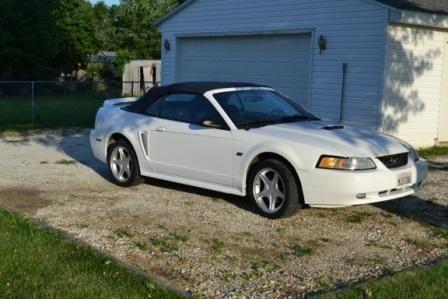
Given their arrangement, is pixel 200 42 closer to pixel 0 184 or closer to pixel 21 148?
pixel 21 148

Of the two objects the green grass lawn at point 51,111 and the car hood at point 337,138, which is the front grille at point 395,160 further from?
the green grass lawn at point 51,111

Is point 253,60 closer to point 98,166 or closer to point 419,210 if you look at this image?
point 98,166

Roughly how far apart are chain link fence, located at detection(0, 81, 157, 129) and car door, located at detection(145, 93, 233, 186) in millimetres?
9448

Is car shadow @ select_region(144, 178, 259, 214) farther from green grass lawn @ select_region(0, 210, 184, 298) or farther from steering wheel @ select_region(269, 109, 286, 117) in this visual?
green grass lawn @ select_region(0, 210, 184, 298)

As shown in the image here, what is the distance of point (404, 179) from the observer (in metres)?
6.73

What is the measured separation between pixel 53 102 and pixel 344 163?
74.7 ft

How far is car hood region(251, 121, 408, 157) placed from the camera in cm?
650

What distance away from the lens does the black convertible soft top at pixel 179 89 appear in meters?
7.79

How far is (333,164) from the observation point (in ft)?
21.0

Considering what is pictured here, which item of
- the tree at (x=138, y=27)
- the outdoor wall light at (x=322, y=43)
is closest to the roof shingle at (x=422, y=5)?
the outdoor wall light at (x=322, y=43)

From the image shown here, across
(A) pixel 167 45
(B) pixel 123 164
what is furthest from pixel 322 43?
(B) pixel 123 164

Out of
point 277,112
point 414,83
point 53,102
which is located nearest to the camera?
point 277,112

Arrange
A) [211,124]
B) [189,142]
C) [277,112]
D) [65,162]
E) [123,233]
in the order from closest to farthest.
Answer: [123,233] → [211,124] → [189,142] → [277,112] → [65,162]

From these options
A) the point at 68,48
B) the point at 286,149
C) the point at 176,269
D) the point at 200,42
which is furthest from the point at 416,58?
the point at 68,48
